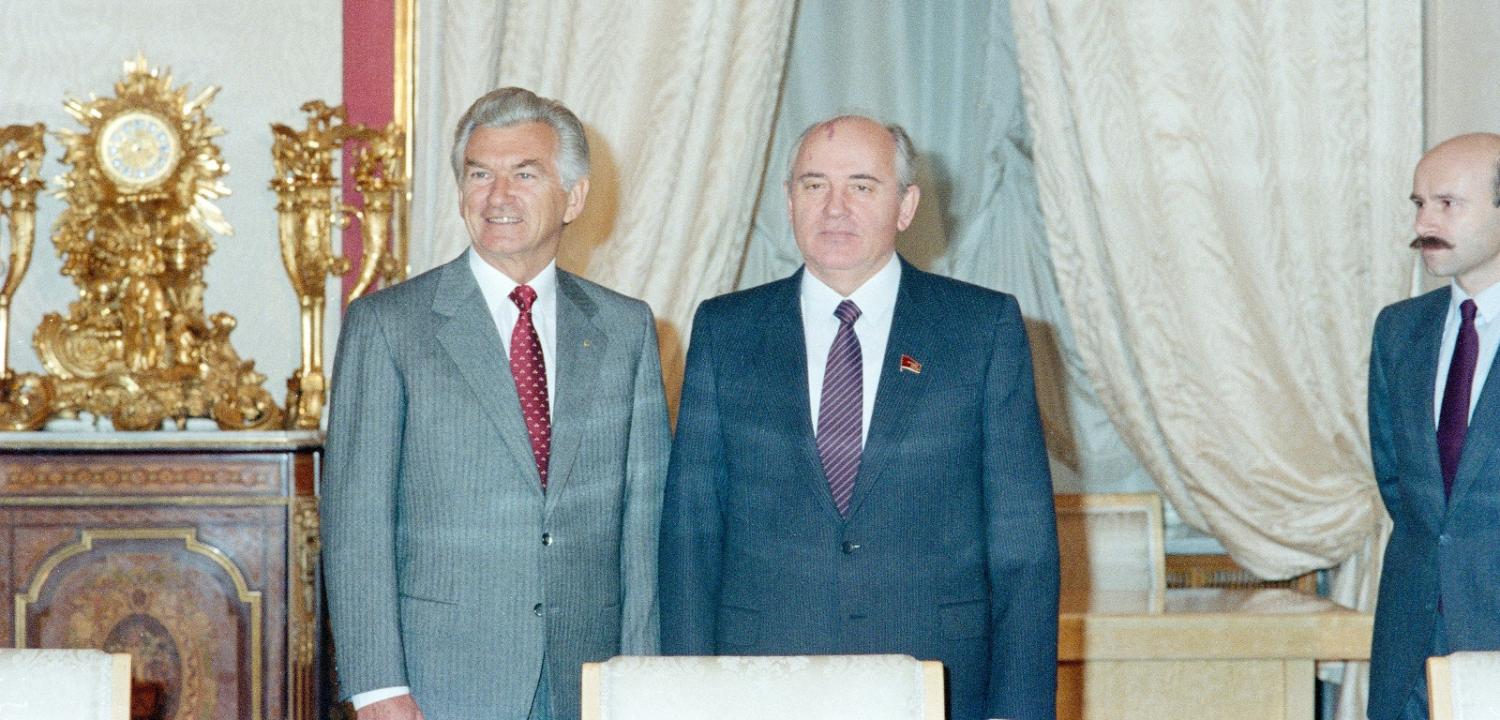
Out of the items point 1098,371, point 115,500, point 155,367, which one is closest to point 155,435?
point 115,500

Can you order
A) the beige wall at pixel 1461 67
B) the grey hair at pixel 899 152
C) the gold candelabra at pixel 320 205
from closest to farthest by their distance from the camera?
the grey hair at pixel 899 152, the beige wall at pixel 1461 67, the gold candelabra at pixel 320 205

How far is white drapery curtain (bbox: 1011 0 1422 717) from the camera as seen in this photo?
13.8 ft

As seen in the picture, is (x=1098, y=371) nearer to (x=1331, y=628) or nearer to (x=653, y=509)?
(x=1331, y=628)

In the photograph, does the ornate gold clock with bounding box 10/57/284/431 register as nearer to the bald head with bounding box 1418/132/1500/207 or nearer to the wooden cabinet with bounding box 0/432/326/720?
the wooden cabinet with bounding box 0/432/326/720

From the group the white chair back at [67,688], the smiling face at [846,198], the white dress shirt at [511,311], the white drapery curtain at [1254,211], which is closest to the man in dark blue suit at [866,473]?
the smiling face at [846,198]

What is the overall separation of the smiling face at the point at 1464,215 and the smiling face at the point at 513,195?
1533 millimetres

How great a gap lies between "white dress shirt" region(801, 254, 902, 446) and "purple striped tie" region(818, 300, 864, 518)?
0.04 feet

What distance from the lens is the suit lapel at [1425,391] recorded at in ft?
9.53

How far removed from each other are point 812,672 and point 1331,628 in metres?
2.31

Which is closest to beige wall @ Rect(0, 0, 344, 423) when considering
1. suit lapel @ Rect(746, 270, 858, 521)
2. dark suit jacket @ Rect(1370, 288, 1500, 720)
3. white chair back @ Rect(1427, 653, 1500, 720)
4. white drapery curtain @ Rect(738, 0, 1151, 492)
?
white drapery curtain @ Rect(738, 0, 1151, 492)

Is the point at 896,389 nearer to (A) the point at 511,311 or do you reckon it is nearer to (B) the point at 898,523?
(B) the point at 898,523

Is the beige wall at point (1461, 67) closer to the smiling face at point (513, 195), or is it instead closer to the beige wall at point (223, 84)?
the smiling face at point (513, 195)

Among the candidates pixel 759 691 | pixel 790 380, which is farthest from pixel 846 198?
pixel 759 691

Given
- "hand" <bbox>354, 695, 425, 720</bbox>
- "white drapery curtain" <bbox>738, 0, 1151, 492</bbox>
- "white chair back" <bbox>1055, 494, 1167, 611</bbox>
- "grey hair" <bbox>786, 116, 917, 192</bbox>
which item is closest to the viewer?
"hand" <bbox>354, 695, 425, 720</bbox>
